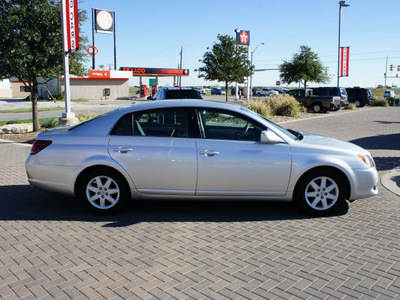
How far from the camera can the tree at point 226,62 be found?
2564 cm

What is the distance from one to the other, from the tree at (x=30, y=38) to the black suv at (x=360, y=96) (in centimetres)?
3084

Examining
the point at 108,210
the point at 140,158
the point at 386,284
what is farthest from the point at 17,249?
the point at 386,284

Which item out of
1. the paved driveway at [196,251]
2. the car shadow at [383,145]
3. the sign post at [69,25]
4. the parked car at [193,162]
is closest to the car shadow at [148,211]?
the paved driveway at [196,251]

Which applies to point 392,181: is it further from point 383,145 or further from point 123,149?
point 383,145

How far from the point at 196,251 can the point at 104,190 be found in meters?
1.77

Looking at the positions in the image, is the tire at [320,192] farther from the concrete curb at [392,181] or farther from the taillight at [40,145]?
the taillight at [40,145]

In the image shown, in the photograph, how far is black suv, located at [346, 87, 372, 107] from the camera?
37.1 meters

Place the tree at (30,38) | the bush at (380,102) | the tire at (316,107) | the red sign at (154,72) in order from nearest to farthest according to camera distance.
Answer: the tree at (30,38)
the tire at (316,107)
the bush at (380,102)
the red sign at (154,72)

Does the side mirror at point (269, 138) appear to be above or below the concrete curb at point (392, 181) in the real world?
above

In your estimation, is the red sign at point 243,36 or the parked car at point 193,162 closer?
the parked car at point 193,162

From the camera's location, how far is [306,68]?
42.8 meters

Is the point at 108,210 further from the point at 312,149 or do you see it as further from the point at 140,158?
the point at 312,149

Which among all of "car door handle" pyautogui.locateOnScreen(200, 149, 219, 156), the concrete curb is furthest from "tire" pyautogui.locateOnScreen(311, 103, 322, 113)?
"car door handle" pyautogui.locateOnScreen(200, 149, 219, 156)

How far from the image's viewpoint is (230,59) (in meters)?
25.6
